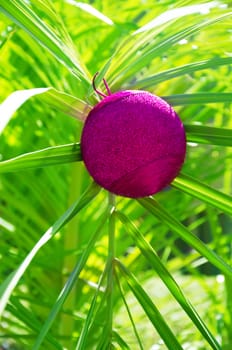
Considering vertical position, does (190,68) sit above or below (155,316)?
above

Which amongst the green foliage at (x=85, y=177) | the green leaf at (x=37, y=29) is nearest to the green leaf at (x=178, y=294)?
the green foliage at (x=85, y=177)

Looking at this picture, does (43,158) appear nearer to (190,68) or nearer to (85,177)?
(190,68)

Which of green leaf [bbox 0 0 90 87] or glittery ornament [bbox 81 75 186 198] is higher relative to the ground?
green leaf [bbox 0 0 90 87]

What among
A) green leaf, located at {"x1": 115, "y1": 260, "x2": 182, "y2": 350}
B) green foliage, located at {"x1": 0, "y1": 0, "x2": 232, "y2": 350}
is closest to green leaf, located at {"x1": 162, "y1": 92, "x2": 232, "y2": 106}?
green foliage, located at {"x1": 0, "y1": 0, "x2": 232, "y2": 350}

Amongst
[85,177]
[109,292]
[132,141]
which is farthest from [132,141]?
[85,177]

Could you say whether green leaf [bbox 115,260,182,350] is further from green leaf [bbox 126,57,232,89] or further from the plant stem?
green leaf [bbox 126,57,232,89]

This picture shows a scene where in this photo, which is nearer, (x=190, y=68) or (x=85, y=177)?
(x=190, y=68)

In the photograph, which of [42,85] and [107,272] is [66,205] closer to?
[42,85]
